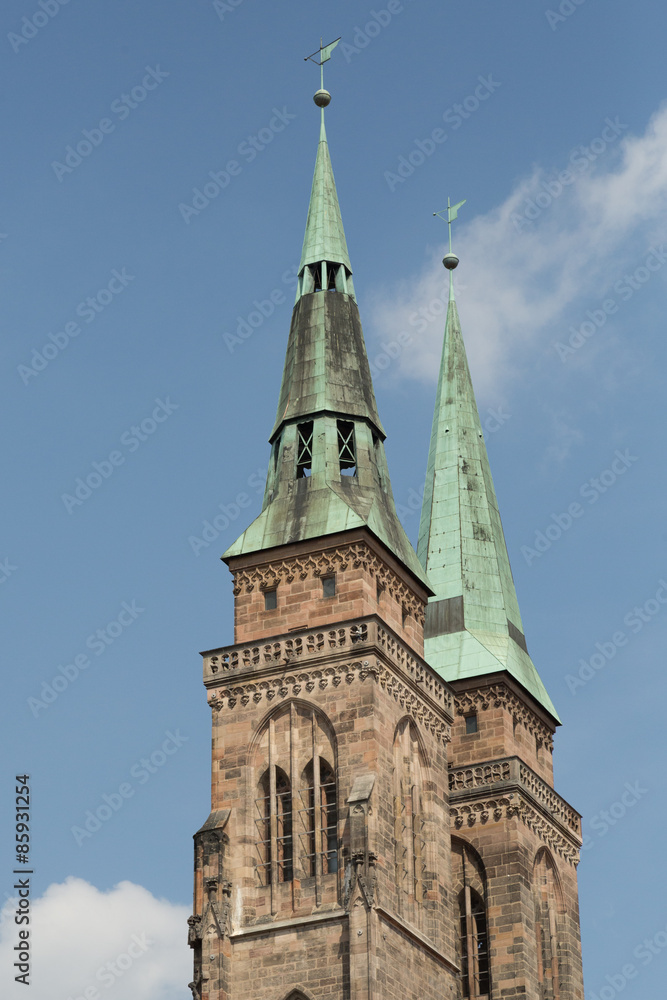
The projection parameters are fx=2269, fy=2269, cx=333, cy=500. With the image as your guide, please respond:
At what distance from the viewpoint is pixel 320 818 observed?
2186 inches

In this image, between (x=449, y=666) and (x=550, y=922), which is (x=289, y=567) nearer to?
(x=449, y=666)

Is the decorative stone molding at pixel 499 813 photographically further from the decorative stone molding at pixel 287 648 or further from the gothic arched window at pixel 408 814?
the decorative stone molding at pixel 287 648

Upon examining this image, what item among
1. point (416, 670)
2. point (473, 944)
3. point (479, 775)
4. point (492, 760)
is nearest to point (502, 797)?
point (479, 775)

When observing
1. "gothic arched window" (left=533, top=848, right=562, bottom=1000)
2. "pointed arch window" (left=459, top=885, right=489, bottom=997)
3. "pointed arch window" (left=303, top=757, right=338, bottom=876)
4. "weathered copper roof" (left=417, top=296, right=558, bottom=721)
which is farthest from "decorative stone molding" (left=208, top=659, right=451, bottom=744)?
"gothic arched window" (left=533, top=848, right=562, bottom=1000)

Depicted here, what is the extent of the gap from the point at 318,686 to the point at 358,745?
214 cm

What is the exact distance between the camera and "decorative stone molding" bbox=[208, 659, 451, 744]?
56688 millimetres

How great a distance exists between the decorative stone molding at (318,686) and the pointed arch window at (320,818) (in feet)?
6.63

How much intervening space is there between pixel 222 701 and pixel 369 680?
413 cm

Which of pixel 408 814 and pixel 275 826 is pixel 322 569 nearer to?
pixel 408 814

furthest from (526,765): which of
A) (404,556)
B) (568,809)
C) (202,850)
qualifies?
(202,850)

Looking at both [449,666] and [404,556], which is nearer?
[404,556]

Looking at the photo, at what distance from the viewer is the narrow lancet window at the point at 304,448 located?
6178 centimetres

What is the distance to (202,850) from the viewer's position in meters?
55.8

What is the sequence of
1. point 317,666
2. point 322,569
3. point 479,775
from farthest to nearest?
point 479,775
point 322,569
point 317,666
